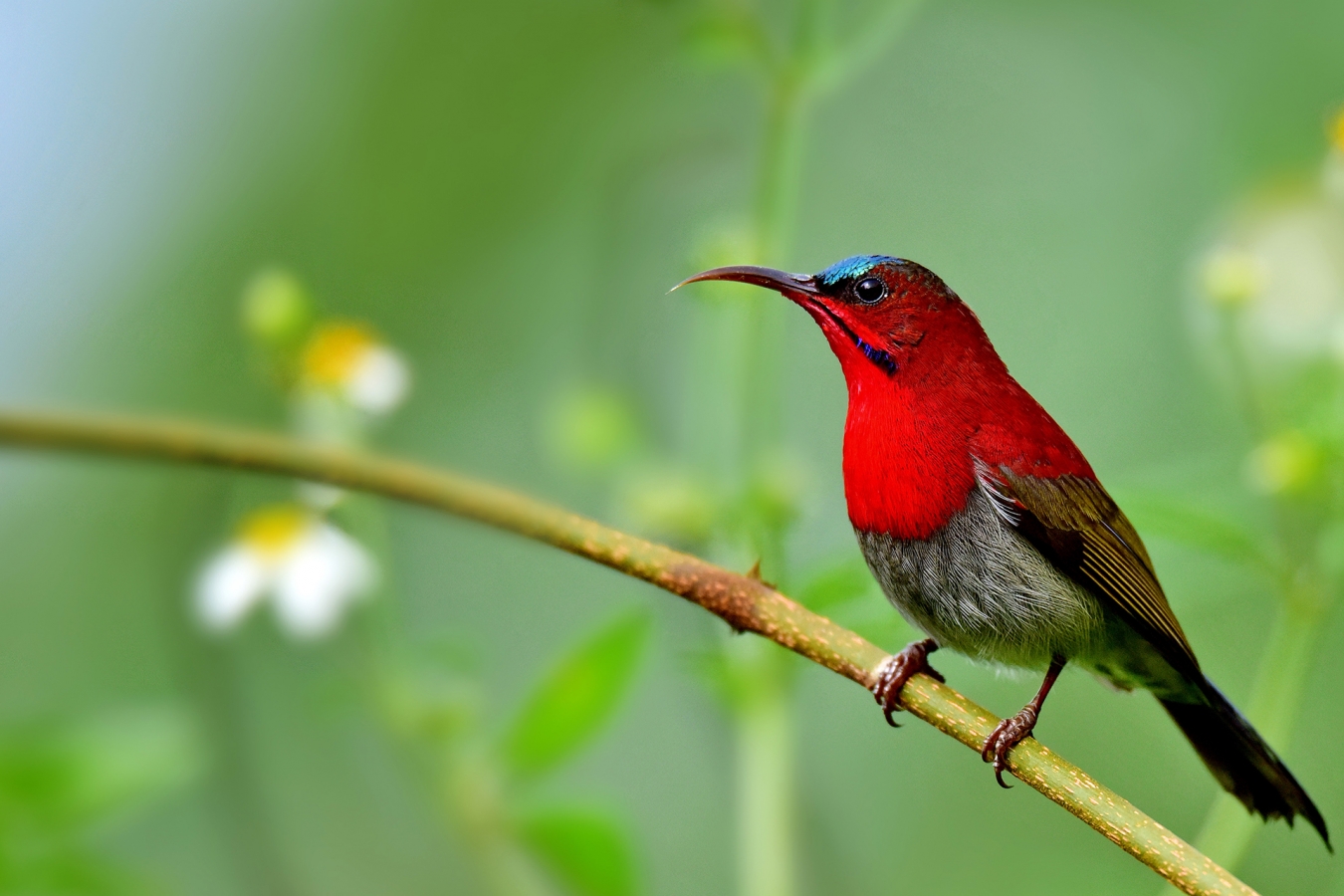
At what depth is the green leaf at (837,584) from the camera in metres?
0.95

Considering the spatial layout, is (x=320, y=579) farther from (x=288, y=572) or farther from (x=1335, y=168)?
(x=1335, y=168)

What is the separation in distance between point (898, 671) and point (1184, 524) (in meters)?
0.23

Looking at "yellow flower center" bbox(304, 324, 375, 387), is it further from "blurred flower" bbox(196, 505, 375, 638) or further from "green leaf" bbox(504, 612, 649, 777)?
"green leaf" bbox(504, 612, 649, 777)

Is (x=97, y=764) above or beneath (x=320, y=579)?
beneath

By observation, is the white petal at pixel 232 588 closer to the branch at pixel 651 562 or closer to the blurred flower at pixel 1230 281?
the branch at pixel 651 562

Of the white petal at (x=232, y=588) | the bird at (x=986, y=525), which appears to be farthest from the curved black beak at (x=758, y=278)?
the white petal at (x=232, y=588)

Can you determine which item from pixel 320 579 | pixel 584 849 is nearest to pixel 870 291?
pixel 584 849

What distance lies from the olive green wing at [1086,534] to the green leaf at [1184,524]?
2 cm

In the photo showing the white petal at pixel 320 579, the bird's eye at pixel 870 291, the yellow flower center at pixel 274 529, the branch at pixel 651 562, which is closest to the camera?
the branch at pixel 651 562

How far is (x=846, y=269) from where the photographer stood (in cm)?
90

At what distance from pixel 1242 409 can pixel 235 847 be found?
50.0 inches

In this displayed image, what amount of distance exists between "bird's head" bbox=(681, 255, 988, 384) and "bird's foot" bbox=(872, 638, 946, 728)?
0.65ft

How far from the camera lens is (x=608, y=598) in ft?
8.91

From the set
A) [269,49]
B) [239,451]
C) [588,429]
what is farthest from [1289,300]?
[269,49]
